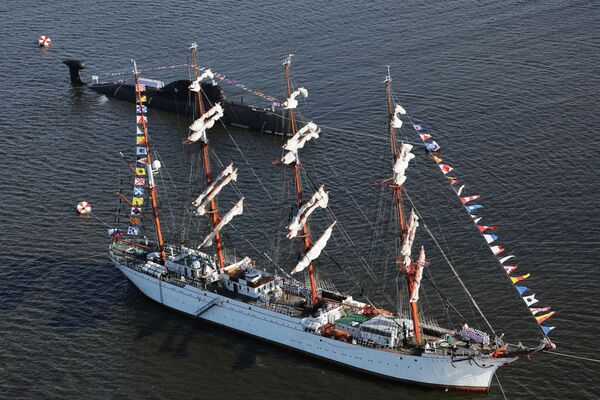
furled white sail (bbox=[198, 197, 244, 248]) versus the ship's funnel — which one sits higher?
the ship's funnel

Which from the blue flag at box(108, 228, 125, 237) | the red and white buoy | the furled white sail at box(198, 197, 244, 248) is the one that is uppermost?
the furled white sail at box(198, 197, 244, 248)

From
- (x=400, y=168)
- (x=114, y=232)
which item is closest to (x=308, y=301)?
(x=400, y=168)

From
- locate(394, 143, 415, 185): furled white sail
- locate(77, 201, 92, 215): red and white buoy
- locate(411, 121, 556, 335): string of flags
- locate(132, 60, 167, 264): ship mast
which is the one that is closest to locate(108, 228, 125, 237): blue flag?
locate(132, 60, 167, 264): ship mast

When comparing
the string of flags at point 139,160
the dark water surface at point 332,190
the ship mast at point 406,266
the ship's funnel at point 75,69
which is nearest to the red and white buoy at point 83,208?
the dark water surface at point 332,190

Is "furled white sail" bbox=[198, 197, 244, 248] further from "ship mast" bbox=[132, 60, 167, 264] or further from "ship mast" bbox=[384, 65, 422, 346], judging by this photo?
"ship mast" bbox=[384, 65, 422, 346]

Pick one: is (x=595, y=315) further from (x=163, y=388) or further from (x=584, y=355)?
(x=163, y=388)

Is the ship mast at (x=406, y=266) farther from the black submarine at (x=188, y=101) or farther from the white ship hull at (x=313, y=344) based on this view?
the black submarine at (x=188, y=101)

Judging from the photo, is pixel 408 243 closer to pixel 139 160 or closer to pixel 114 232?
pixel 139 160
